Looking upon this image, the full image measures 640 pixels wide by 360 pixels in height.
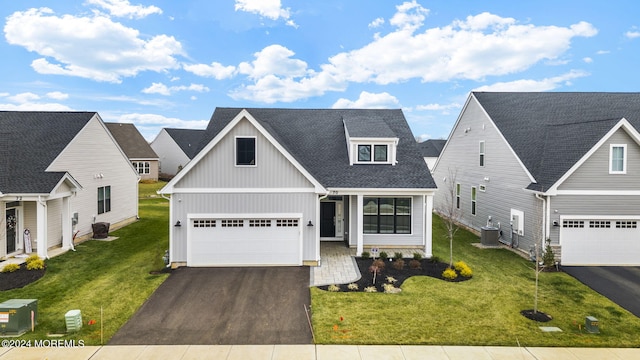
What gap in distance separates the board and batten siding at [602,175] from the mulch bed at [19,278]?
21180 mm

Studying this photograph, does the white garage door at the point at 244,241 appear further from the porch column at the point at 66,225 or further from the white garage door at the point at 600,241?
the white garage door at the point at 600,241

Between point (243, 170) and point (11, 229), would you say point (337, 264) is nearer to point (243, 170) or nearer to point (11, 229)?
point (243, 170)

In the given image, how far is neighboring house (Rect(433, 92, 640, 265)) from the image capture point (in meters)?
14.9

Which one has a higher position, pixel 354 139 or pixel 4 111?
pixel 4 111

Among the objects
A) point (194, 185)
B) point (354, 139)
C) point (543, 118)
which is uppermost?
point (543, 118)

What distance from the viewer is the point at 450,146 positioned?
2636cm

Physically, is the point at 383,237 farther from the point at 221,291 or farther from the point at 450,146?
the point at 450,146

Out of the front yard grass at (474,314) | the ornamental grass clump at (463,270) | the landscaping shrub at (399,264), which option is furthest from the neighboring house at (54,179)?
the ornamental grass clump at (463,270)

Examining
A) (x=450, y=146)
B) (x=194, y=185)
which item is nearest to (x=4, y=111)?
(x=194, y=185)

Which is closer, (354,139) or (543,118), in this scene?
(354,139)

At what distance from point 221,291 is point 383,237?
27.5 feet

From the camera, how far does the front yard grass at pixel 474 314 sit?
8.67 metres

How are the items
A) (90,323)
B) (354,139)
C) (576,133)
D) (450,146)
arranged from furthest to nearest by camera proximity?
(450,146)
(354,139)
(576,133)
(90,323)

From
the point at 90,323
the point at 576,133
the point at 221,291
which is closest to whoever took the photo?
the point at 90,323
